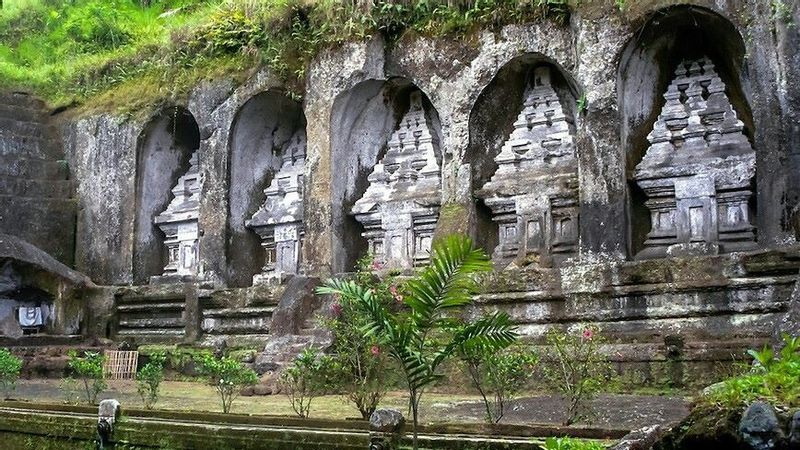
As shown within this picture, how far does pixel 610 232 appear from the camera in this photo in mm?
10977

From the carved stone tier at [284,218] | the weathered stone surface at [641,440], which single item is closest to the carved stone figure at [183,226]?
the carved stone tier at [284,218]

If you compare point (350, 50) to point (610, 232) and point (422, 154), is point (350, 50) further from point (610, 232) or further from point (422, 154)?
point (610, 232)

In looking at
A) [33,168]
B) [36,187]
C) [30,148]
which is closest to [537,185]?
[36,187]

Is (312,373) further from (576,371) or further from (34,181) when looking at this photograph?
(34,181)

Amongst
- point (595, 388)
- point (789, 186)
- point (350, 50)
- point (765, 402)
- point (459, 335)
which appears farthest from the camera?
point (350, 50)

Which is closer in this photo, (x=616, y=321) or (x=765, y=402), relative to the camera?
(x=765, y=402)

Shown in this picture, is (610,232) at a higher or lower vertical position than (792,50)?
lower

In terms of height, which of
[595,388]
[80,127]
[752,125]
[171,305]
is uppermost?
[80,127]

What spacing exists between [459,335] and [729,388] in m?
1.70

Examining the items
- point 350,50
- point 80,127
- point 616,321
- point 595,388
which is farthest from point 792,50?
point 80,127

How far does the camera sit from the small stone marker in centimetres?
532

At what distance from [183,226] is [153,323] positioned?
1962 mm

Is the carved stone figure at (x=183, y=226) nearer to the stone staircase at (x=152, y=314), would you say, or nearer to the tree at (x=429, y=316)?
the stone staircase at (x=152, y=314)

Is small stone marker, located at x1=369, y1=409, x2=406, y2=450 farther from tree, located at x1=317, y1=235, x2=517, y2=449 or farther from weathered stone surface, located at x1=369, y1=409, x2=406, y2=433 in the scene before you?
tree, located at x1=317, y1=235, x2=517, y2=449
